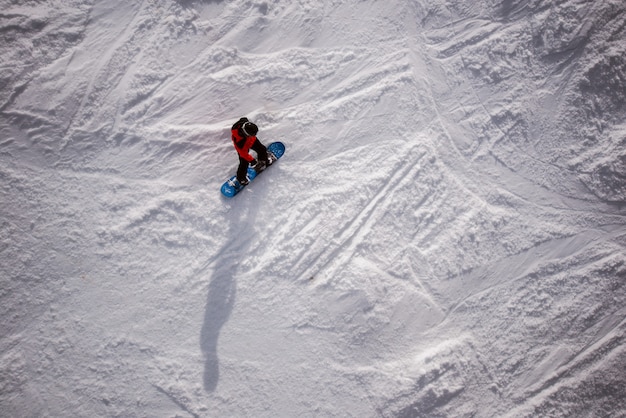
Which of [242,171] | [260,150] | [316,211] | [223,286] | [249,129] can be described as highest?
[249,129]

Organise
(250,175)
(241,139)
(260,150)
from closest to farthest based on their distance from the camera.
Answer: (241,139) < (260,150) < (250,175)

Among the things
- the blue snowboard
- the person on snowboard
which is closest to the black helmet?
the person on snowboard

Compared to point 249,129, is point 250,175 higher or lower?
lower

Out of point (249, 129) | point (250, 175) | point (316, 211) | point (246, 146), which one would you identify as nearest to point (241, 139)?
point (246, 146)

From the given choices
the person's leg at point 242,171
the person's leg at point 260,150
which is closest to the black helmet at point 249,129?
the person's leg at point 260,150

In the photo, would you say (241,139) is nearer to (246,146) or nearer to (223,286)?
(246,146)

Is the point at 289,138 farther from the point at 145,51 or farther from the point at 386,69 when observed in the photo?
the point at 145,51
